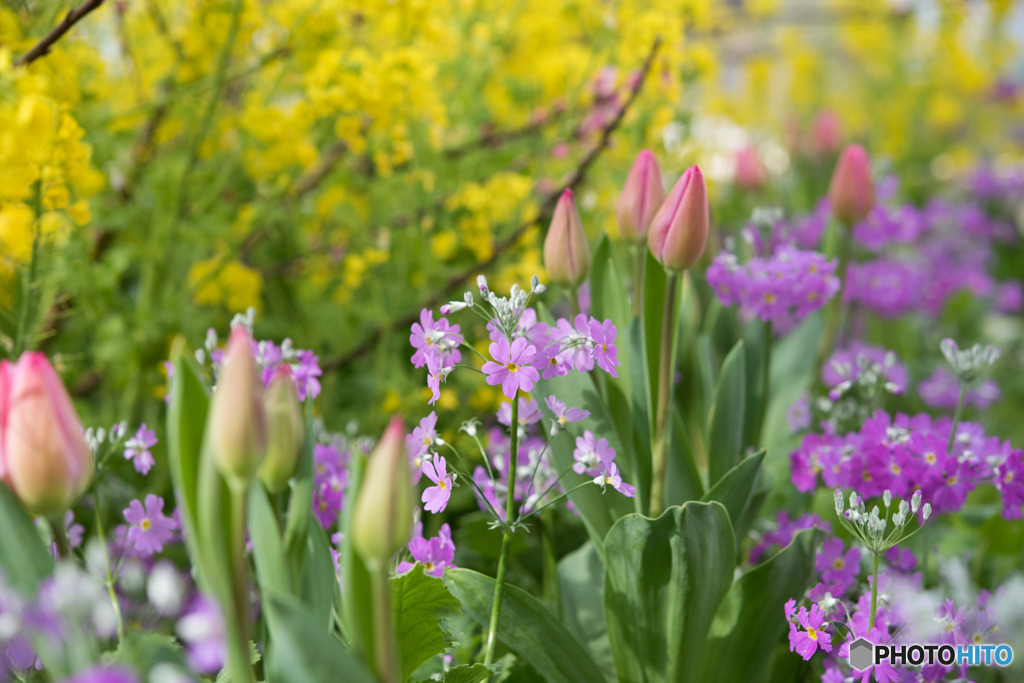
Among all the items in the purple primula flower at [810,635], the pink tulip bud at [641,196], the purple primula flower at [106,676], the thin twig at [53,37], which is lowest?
the purple primula flower at [810,635]

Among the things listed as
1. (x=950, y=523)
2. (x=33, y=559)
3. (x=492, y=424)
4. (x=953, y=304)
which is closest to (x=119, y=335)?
(x=492, y=424)

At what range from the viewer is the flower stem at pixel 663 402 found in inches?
25.2

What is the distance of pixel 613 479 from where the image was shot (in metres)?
0.59

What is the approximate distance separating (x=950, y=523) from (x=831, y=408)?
0.47 m

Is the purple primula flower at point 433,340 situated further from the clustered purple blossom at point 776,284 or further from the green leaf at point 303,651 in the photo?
the clustered purple blossom at point 776,284

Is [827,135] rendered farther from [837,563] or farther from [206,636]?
[206,636]

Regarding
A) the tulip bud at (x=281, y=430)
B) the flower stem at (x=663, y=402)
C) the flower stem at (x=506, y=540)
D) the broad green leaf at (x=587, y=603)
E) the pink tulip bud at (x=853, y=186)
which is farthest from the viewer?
the pink tulip bud at (x=853, y=186)

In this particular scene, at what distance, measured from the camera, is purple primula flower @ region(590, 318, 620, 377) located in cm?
56

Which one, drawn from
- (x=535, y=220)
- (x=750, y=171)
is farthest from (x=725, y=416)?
(x=750, y=171)

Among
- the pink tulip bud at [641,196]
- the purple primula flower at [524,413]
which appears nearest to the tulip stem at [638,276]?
the pink tulip bud at [641,196]

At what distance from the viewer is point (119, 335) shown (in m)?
1.09

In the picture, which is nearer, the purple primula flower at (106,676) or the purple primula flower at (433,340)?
the purple primula flower at (106,676)

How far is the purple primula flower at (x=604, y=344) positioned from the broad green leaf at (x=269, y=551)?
0.24 meters

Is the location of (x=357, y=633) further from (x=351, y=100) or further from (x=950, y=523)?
(x=950, y=523)
